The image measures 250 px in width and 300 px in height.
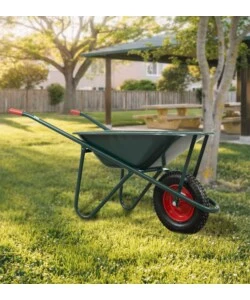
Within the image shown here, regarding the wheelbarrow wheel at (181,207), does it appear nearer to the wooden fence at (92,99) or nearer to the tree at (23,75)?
the wooden fence at (92,99)

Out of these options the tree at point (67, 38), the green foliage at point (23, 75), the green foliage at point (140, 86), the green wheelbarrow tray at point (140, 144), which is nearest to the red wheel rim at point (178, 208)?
the green wheelbarrow tray at point (140, 144)

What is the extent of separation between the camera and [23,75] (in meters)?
23.9

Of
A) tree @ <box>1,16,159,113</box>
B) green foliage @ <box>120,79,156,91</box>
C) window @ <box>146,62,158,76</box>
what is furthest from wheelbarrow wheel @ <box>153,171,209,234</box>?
window @ <box>146,62,158,76</box>

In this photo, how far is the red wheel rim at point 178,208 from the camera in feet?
12.7

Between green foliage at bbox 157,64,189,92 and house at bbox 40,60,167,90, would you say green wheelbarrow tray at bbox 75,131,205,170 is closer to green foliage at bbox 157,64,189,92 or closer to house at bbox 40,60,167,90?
green foliage at bbox 157,64,189,92

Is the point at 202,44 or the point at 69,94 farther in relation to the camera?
the point at 69,94

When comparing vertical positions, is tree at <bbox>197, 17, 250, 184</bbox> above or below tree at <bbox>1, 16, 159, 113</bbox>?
below

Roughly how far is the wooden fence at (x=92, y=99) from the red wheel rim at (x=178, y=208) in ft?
60.9

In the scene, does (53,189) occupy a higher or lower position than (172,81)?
lower

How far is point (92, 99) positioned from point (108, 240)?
20.6 m

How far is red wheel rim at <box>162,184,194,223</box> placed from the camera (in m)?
3.88

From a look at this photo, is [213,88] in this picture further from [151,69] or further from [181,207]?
[151,69]

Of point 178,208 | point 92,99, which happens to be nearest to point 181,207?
point 178,208

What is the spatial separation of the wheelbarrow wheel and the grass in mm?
82
